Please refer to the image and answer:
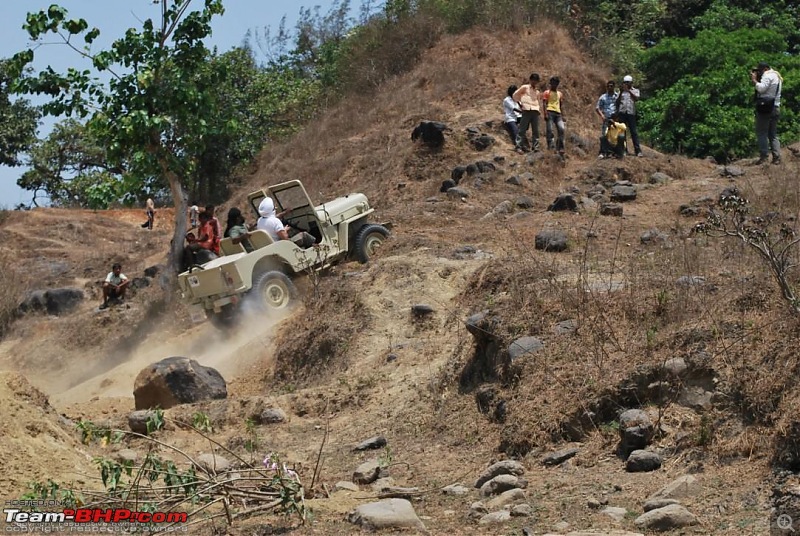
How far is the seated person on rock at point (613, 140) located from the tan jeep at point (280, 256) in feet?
17.9

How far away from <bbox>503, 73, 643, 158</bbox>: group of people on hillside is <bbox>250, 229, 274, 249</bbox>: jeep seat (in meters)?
6.82

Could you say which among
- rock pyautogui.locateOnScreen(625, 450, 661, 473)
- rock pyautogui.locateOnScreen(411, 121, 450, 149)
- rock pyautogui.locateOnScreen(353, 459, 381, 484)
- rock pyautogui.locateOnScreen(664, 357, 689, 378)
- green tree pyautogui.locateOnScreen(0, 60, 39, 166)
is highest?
green tree pyautogui.locateOnScreen(0, 60, 39, 166)

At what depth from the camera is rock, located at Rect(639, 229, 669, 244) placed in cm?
1474

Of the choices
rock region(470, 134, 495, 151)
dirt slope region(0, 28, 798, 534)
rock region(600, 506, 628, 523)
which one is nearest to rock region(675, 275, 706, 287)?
dirt slope region(0, 28, 798, 534)

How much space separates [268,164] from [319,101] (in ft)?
10.6

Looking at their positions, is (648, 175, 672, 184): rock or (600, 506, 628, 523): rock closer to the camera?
(600, 506, 628, 523): rock

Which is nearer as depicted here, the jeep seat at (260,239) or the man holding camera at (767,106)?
the jeep seat at (260,239)

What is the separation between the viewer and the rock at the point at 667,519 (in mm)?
6355

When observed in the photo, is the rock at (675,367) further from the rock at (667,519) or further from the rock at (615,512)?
the rock at (667,519)

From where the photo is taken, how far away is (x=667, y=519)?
6.38m

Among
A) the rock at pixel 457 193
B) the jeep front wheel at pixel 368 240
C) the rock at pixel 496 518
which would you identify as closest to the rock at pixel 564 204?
the rock at pixel 457 193

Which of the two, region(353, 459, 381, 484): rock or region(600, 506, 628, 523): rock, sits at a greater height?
region(353, 459, 381, 484): rock

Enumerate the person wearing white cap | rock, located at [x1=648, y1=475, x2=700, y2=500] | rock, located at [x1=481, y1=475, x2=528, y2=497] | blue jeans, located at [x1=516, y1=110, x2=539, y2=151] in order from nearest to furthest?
rock, located at [x1=648, y1=475, x2=700, y2=500] < rock, located at [x1=481, y1=475, x2=528, y2=497] < the person wearing white cap < blue jeans, located at [x1=516, y1=110, x2=539, y2=151]

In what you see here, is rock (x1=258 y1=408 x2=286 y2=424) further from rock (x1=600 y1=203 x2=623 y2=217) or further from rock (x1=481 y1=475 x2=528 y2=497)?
rock (x1=600 y1=203 x2=623 y2=217)
